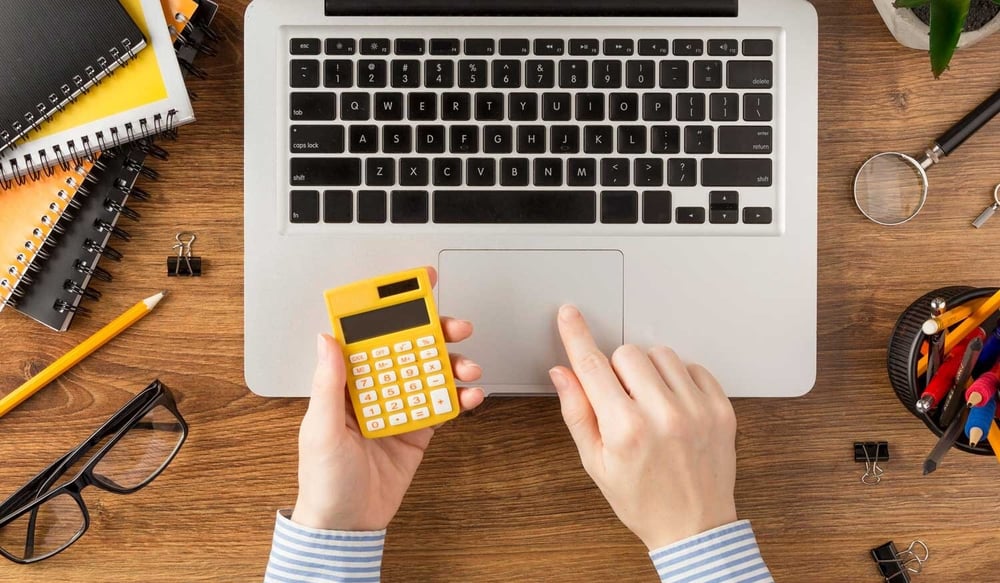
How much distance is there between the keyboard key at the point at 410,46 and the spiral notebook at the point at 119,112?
22 centimetres

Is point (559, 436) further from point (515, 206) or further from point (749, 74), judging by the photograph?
point (749, 74)

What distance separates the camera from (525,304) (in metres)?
0.66

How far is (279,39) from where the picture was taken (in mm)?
648

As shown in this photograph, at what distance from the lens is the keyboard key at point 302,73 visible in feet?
2.13

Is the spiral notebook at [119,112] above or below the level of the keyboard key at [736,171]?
above

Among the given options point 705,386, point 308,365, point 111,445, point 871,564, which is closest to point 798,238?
point 705,386

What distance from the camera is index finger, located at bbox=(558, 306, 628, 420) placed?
61 centimetres

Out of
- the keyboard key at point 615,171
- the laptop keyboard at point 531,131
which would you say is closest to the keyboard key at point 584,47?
the laptop keyboard at point 531,131

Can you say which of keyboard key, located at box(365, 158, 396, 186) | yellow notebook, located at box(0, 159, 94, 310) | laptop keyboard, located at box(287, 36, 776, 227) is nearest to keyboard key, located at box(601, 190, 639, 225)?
laptop keyboard, located at box(287, 36, 776, 227)

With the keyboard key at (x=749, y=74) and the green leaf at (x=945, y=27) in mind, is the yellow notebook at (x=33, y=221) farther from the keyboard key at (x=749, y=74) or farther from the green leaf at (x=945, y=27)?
the green leaf at (x=945, y=27)

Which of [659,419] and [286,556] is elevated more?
[659,419]

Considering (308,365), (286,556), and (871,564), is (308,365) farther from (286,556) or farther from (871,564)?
(871,564)

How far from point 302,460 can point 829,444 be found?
542 mm

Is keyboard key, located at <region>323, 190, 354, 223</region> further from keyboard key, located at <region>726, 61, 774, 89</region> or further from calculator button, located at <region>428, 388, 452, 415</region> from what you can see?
keyboard key, located at <region>726, 61, 774, 89</region>
